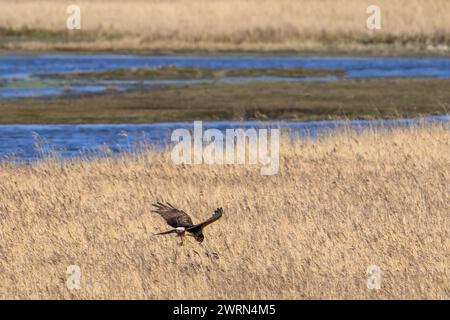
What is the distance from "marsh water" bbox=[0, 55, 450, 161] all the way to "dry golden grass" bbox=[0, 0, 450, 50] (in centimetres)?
289

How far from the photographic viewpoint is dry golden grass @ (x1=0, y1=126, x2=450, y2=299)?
8445 mm

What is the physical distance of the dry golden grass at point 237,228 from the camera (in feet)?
27.7

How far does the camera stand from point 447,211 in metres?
10.6

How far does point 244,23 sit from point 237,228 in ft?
118

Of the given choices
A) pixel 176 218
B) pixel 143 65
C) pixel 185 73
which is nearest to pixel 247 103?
pixel 185 73

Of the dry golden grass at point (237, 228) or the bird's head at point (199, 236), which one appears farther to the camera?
the bird's head at point (199, 236)

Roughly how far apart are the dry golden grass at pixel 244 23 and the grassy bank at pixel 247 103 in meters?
11.6

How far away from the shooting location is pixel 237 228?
1009 centimetres

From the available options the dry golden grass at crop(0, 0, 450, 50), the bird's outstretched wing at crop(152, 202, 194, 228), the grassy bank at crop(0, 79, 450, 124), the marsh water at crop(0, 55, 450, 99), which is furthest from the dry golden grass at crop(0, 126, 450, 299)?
the dry golden grass at crop(0, 0, 450, 50)

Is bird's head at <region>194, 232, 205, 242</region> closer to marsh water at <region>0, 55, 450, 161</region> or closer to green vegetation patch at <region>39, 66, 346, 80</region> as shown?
marsh water at <region>0, 55, 450, 161</region>

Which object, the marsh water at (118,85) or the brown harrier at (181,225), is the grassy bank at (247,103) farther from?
the brown harrier at (181,225)

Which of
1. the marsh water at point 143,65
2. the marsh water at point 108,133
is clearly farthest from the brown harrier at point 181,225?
the marsh water at point 143,65

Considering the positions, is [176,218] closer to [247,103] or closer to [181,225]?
[181,225]
